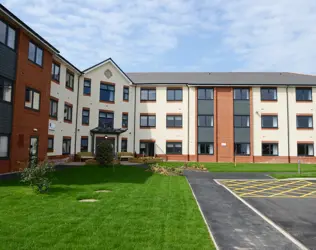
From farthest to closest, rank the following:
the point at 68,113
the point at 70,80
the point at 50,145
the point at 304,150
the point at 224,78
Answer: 1. the point at 224,78
2. the point at 304,150
3. the point at 70,80
4. the point at 68,113
5. the point at 50,145

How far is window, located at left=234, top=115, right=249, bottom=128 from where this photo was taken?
33594 millimetres

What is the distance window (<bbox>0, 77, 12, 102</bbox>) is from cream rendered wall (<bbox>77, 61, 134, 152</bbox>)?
40.9 feet

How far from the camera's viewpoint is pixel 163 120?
3453 centimetres

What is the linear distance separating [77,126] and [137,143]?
26.9 ft

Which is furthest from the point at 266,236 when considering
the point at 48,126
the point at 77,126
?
the point at 77,126

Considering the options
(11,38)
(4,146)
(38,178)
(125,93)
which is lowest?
(38,178)

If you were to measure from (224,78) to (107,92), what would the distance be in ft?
53.3

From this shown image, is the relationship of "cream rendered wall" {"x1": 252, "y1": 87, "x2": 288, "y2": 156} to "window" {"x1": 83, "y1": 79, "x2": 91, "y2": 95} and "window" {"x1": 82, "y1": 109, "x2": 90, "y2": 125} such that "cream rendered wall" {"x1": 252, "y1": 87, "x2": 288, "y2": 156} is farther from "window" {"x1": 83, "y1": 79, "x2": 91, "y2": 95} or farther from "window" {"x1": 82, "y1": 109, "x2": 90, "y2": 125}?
"window" {"x1": 82, "y1": 109, "x2": 90, "y2": 125}

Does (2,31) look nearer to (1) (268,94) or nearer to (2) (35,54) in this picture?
(2) (35,54)

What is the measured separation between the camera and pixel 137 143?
113ft

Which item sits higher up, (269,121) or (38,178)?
(269,121)

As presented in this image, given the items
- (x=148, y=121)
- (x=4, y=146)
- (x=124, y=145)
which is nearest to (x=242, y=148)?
(x=148, y=121)

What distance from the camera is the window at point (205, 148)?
111 ft

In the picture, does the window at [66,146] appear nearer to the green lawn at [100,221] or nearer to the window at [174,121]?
the window at [174,121]
